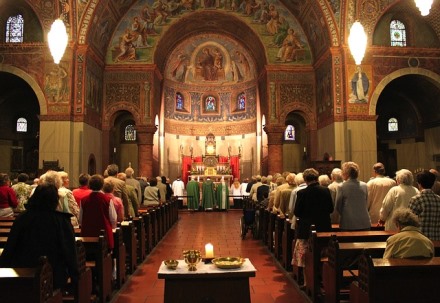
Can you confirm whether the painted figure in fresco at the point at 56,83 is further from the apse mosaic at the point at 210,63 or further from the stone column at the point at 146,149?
the apse mosaic at the point at 210,63

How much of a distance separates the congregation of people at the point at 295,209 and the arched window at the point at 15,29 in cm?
1294

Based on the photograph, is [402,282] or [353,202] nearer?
[402,282]

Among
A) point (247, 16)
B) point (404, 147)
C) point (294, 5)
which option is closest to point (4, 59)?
point (247, 16)

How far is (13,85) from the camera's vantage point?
2412cm

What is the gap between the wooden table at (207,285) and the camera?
4836 millimetres

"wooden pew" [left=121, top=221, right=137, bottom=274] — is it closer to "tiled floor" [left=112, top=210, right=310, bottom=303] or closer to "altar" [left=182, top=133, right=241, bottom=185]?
"tiled floor" [left=112, top=210, right=310, bottom=303]

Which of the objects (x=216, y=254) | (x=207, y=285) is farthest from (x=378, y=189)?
(x=207, y=285)

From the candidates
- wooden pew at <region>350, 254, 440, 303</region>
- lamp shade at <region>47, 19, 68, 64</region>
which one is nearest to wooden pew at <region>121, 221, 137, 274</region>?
wooden pew at <region>350, 254, 440, 303</region>

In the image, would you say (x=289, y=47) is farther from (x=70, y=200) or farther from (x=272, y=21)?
(x=70, y=200)

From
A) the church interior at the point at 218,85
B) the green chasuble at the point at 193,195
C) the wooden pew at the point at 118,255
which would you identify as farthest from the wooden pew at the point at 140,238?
the green chasuble at the point at 193,195

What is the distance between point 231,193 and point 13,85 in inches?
553

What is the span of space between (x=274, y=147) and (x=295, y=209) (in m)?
17.6

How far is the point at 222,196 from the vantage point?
24297mm

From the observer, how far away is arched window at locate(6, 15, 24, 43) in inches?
834
